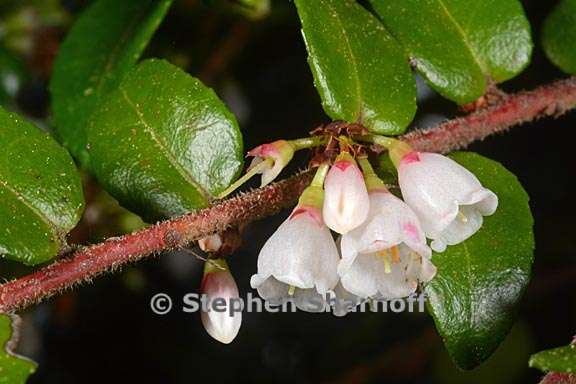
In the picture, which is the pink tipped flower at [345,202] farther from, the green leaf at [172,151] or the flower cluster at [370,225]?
the green leaf at [172,151]

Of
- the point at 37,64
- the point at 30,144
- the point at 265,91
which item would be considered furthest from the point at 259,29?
the point at 30,144

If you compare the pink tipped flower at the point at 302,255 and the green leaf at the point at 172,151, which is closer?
the pink tipped flower at the point at 302,255

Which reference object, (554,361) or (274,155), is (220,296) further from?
(554,361)

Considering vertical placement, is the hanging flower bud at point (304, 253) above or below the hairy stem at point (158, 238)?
below

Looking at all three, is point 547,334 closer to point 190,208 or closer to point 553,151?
point 553,151

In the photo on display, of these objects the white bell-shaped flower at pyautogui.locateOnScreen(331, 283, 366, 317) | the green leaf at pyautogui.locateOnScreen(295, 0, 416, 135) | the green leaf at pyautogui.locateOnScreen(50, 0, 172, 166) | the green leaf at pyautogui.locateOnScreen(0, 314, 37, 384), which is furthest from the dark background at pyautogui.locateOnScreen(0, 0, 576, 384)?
the green leaf at pyautogui.locateOnScreen(0, 314, 37, 384)

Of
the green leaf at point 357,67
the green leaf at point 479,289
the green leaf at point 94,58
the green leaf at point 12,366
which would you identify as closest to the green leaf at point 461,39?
the green leaf at point 357,67
